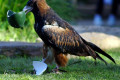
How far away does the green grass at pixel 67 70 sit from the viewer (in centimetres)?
514

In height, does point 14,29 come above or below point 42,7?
below

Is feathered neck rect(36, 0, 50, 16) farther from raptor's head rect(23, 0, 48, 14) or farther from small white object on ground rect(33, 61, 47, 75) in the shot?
small white object on ground rect(33, 61, 47, 75)

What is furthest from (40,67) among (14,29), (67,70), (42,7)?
(14,29)

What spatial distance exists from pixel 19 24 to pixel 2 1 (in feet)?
12.8

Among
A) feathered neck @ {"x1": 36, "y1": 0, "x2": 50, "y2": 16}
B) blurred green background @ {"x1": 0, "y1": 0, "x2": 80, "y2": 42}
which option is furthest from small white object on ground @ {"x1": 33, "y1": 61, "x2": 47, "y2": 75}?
blurred green background @ {"x1": 0, "y1": 0, "x2": 80, "y2": 42}

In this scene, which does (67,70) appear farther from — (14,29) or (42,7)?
(14,29)

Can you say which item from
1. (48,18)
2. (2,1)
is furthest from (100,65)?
(2,1)

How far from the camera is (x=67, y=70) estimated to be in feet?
19.0

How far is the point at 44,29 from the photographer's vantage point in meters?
5.23

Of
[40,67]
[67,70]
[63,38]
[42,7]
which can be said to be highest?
[42,7]

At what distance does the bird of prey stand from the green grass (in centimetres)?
32

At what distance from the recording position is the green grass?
5.14 meters

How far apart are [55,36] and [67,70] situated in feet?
2.54

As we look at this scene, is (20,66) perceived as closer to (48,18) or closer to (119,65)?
(48,18)
